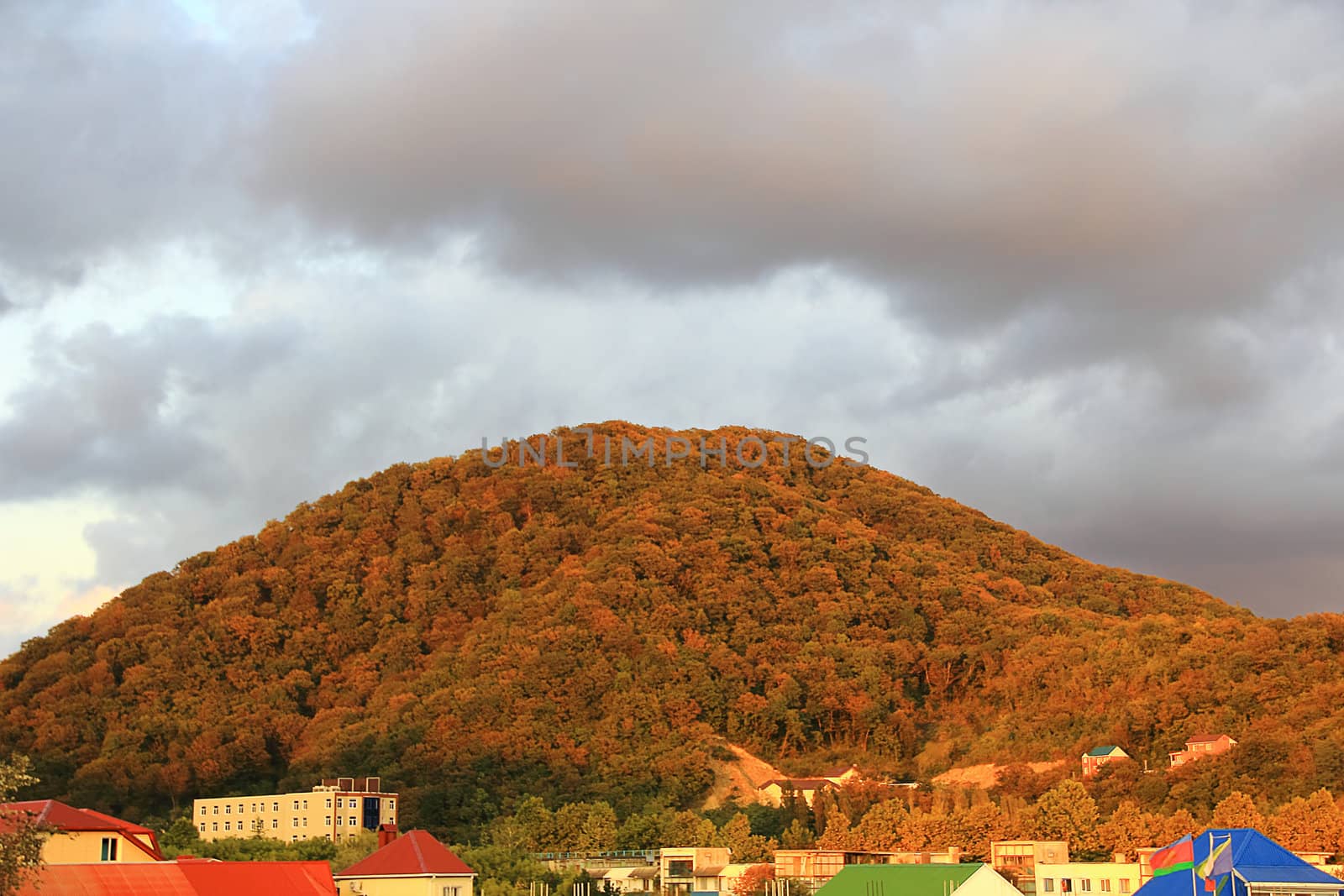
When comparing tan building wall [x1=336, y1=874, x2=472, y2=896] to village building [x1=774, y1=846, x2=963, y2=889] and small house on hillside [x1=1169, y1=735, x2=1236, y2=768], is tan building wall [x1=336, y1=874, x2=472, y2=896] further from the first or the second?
small house on hillside [x1=1169, y1=735, x2=1236, y2=768]

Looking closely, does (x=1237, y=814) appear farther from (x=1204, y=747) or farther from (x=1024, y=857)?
(x=1204, y=747)

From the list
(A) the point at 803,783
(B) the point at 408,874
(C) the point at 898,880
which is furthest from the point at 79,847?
(A) the point at 803,783

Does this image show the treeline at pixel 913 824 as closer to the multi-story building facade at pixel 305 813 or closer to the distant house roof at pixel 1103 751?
the distant house roof at pixel 1103 751

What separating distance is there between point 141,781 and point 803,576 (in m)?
48.5

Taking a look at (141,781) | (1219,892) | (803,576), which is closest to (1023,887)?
(1219,892)

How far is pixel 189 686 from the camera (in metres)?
108

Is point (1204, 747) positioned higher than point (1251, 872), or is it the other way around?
point (1204, 747)

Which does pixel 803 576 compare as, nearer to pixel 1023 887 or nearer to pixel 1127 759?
pixel 1127 759

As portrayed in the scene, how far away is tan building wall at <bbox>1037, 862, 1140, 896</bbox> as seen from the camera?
67000 millimetres

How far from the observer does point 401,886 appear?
183 ft

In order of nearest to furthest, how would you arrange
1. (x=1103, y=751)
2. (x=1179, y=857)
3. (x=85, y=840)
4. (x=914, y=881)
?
(x=1179, y=857) → (x=85, y=840) → (x=914, y=881) → (x=1103, y=751)

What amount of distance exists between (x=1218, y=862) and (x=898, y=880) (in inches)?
818

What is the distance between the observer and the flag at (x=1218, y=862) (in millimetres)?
41344

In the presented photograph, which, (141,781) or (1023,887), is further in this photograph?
(141,781)
